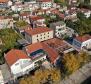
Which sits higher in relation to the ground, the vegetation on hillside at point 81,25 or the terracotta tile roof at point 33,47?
the terracotta tile roof at point 33,47

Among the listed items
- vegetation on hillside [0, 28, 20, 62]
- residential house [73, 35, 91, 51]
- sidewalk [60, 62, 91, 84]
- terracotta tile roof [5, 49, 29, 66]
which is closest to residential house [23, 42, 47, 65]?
terracotta tile roof [5, 49, 29, 66]

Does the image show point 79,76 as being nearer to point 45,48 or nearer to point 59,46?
point 59,46

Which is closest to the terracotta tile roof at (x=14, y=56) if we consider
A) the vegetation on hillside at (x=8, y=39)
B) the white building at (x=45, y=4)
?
the vegetation on hillside at (x=8, y=39)

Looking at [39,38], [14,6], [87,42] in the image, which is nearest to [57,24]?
[39,38]

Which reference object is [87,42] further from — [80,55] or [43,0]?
[43,0]

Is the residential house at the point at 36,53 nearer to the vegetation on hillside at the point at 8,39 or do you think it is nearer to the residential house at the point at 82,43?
the vegetation on hillside at the point at 8,39

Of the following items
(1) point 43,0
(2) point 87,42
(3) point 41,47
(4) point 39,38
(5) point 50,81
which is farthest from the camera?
(1) point 43,0

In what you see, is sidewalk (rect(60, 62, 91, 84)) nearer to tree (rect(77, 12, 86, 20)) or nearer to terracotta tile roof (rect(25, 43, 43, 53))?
terracotta tile roof (rect(25, 43, 43, 53))

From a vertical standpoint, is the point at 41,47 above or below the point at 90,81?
above
